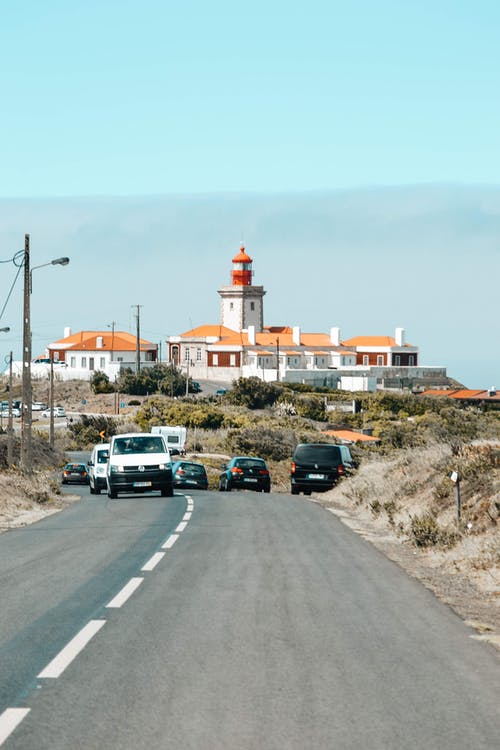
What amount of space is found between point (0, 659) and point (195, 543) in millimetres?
9353

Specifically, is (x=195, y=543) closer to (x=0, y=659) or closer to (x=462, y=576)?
(x=462, y=576)

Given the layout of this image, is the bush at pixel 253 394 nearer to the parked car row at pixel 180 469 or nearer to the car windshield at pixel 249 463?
the parked car row at pixel 180 469

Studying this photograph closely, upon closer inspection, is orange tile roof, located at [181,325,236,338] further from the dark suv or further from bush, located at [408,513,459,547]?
bush, located at [408,513,459,547]

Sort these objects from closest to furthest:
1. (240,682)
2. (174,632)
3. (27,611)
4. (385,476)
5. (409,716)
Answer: (409,716)
(240,682)
(174,632)
(27,611)
(385,476)

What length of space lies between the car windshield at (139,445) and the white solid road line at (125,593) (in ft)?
61.6

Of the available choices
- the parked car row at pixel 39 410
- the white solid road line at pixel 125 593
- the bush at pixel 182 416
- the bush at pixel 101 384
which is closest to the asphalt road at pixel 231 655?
the white solid road line at pixel 125 593

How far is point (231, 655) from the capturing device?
29.6ft

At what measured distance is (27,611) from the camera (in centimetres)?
1095

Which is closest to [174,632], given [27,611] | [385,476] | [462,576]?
[27,611]

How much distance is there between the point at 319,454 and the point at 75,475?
69.5 feet

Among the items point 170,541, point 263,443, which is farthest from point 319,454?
point 263,443

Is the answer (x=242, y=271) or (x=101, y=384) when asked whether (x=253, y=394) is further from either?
(x=242, y=271)

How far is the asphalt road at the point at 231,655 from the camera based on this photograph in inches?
266

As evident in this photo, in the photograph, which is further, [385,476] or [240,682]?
[385,476]
